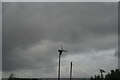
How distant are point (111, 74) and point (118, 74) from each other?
577 centimetres

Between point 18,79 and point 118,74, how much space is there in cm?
4141

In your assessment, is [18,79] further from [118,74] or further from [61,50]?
[61,50]

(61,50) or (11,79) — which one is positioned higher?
(61,50)

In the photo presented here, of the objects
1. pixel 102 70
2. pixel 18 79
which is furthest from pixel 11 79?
pixel 102 70

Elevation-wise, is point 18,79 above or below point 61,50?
below

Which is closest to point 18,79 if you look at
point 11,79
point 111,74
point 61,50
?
point 11,79

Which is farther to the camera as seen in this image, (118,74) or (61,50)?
(118,74)

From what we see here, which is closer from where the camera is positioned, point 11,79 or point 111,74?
point 11,79

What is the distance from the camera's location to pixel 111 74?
106m

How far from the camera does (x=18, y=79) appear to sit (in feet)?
307

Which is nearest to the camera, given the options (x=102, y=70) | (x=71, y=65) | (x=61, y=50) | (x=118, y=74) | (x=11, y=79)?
(x=61, y=50)

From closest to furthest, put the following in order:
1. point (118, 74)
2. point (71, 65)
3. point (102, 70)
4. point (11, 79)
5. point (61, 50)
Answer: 1. point (61, 50)
2. point (71, 65)
3. point (102, 70)
4. point (11, 79)
5. point (118, 74)

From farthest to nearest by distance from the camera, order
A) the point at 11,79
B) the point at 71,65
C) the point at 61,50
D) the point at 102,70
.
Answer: the point at 11,79
the point at 102,70
the point at 71,65
the point at 61,50

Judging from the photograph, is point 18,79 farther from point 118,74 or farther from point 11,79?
point 118,74
